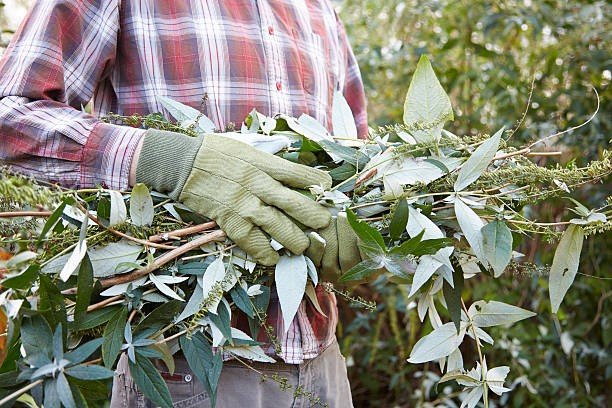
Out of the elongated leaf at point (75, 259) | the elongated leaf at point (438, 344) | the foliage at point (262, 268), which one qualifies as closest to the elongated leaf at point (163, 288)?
the foliage at point (262, 268)

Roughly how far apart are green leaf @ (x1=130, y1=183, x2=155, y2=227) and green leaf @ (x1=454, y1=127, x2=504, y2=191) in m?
0.39

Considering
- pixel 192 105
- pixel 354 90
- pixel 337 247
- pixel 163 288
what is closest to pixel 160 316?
pixel 163 288

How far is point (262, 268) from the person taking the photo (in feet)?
2.98

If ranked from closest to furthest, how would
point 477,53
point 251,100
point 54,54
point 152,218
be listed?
point 152,218, point 54,54, point 251,100, point 477,53

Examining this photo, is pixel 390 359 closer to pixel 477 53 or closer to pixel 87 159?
pixel 477 53

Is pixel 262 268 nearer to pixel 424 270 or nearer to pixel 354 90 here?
pixel 424 270

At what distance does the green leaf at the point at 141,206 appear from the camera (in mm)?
822

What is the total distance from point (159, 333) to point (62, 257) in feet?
0.49

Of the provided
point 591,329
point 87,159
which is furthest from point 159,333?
point 591,329

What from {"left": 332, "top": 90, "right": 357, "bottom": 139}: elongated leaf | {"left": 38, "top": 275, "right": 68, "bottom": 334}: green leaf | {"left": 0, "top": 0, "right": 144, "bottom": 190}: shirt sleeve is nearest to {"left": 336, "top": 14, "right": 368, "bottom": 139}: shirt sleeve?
{"left": 332, "top": 90, "right": 357, "bottom": 139}: elongated leaf

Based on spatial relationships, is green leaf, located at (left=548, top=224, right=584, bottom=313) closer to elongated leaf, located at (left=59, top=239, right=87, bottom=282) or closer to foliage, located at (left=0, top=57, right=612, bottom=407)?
foliage, located at (left=0, top=57, right=612, bottom=407)

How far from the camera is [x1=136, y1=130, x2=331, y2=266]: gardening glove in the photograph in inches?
33.7

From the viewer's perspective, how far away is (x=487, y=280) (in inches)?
86.2

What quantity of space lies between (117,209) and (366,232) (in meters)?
0.30
